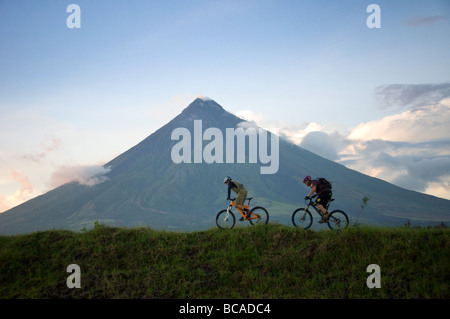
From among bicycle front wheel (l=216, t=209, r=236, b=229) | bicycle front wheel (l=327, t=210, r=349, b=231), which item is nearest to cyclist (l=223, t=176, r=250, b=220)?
bicycle front wheel (l=216, t=209, r=236, b=229)

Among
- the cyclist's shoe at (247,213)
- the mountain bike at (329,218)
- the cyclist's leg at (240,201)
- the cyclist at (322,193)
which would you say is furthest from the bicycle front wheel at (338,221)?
the cyclist's leg at (240,201)

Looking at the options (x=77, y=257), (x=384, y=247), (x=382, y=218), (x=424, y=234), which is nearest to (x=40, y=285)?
(x=77, y=257)

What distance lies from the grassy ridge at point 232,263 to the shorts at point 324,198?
139 cm

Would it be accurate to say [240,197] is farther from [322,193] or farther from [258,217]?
[322,193]

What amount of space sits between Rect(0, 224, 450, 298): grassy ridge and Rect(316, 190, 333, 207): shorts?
1.39 meters

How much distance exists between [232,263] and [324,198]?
16.0ft

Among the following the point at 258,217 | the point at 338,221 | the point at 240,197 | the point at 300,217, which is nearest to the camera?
the point at 338,221

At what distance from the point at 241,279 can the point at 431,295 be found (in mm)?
5812

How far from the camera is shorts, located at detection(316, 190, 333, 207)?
14273 millimetres

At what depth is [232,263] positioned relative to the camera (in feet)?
40.4

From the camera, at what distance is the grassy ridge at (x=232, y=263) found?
11.0 meters

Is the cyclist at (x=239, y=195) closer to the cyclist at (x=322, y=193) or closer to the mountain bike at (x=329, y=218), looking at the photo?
the mountain bike at (x=329, y=218)

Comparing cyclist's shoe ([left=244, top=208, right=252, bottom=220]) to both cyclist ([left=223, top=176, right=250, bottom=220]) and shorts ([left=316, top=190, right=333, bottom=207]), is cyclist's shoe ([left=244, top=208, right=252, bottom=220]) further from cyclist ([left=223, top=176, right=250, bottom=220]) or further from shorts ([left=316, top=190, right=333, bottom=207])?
shorts ([left=316, top=190, right=333, bottom=207])

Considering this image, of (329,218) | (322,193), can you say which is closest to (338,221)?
(329,218)
